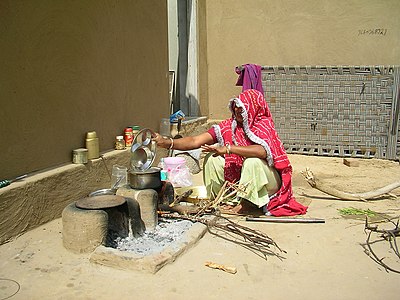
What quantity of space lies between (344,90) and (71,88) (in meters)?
4.55

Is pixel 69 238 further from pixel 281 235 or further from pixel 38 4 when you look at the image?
pixel 38 4

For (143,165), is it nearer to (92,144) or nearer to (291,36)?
(92,144)

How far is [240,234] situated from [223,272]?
0.61 m

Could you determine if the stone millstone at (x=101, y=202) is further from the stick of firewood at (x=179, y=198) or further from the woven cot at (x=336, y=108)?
the woven cot at (x=336, y=108)

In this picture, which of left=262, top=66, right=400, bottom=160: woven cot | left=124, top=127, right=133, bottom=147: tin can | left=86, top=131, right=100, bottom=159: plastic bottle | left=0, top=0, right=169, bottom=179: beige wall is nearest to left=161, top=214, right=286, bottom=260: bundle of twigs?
left=86, top=131, right=100, bottom=159: plastic bottle

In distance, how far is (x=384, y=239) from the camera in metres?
3.60

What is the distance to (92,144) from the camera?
4.42 meters

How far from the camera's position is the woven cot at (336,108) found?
6742 millimetres

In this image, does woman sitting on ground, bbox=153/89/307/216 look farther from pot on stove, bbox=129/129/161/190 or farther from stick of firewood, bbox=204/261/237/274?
stick of firewood, bbox=204/261/237/274

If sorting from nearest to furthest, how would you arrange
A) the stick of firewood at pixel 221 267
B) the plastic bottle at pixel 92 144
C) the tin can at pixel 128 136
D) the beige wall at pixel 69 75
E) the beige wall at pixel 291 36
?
1. the stick of firewood at pixel 221 267
2. the beige wall at pixel 69 75
3. the plastic bottle at pixel 92 144
4. the tin can at pixel 128 136
5. the beige wall at pixel 291 36

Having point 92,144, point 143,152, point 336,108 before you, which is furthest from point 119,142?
point 336,108

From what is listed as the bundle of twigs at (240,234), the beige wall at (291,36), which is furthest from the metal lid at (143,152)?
the beige wall at (291,36)

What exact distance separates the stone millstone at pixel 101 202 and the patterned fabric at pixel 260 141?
132 cm

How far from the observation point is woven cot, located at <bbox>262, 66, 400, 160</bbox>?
6742 millimetres
